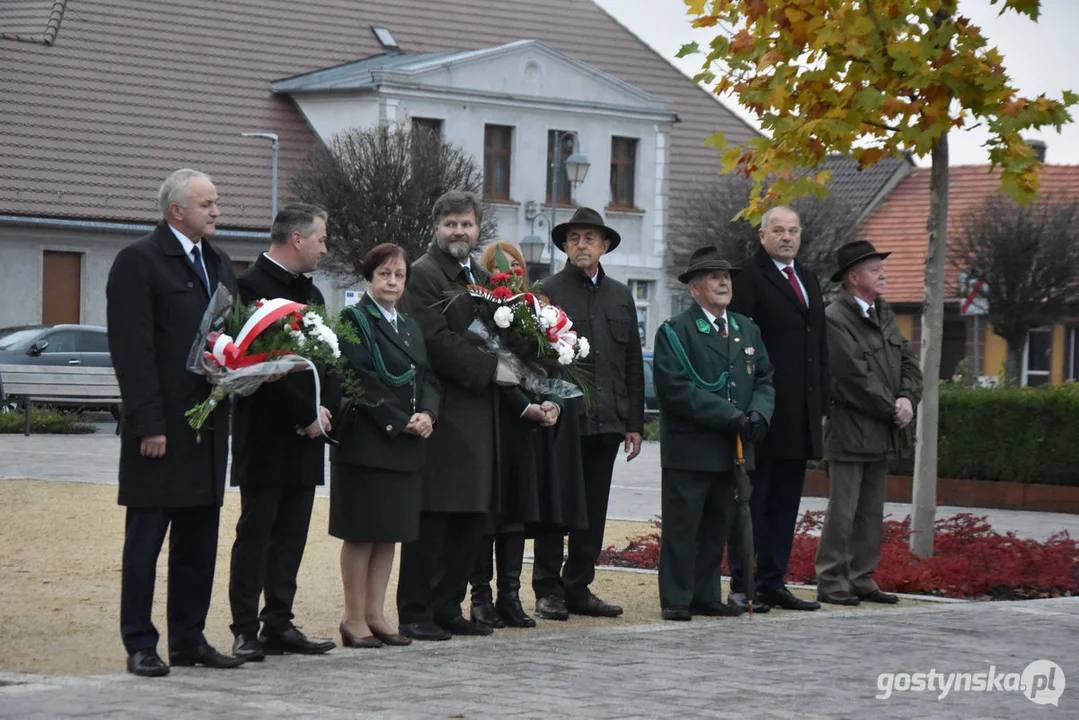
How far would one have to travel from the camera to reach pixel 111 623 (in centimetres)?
970

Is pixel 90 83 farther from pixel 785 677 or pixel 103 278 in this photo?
pixel 785 677

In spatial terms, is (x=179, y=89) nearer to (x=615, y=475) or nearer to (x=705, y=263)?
(x=615, y=475)

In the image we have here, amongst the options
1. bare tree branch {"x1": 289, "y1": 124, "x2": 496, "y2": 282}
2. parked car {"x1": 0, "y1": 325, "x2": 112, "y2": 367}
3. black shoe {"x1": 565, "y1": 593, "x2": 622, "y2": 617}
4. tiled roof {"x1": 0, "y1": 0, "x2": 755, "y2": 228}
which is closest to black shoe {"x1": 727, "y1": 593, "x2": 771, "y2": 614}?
black shoe {"x1": 565, "y1": 593, "x2": 622, "y2": 617}

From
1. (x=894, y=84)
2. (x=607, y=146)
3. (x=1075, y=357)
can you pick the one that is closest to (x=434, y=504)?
(x=894, y=84)

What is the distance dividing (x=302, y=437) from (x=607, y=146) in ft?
132

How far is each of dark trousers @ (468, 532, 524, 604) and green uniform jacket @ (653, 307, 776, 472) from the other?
3.35 feet

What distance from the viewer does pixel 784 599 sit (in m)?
11.0

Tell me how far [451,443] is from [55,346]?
79.6 feet

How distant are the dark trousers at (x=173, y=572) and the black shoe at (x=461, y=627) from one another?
4.93ft

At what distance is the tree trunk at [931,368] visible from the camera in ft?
42.1

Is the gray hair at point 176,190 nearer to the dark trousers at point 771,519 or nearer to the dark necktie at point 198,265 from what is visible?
the dark necktie at point 198,265

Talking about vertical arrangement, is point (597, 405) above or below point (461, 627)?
above

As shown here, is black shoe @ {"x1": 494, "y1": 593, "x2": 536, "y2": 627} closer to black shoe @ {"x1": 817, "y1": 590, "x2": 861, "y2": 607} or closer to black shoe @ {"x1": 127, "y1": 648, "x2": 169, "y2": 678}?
black shoe @ {"x1": 817, "y1": 590, "x2": 861, "y2": 607}

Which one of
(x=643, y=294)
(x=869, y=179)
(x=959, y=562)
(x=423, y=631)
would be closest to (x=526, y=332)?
(x=423, y=631)
